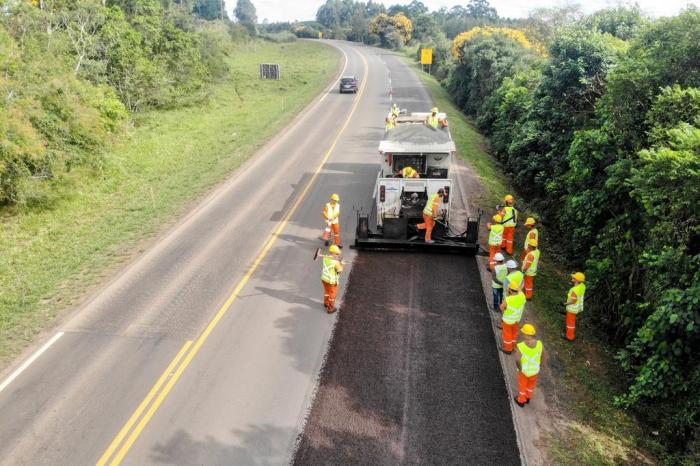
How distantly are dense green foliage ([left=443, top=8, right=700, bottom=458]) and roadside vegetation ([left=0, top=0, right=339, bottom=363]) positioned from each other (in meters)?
12.4

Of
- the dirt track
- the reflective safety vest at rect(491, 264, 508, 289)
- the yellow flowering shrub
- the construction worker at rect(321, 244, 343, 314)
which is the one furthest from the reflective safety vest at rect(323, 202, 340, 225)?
the yellow flowering shrub

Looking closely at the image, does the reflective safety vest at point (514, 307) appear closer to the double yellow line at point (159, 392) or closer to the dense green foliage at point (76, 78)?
the double yellow line at point (159, 392)

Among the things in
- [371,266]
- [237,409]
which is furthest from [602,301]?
[237,409]

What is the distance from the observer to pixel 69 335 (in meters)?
11.0

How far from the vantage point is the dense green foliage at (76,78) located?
17.3 m

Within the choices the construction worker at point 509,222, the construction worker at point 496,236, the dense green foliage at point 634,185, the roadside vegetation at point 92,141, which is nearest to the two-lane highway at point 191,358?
the roadside vegetation at point 92,141

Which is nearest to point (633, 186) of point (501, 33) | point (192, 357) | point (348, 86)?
point (192, 357)

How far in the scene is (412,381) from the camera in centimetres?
938

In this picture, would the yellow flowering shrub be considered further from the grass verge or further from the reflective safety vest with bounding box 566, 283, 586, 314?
the reflective safety vest with bounding box 566, 283, 586, 314

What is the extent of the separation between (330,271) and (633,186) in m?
6.67

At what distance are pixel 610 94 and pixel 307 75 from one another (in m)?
43.1

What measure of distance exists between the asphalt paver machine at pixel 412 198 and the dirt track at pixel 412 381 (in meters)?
1.36

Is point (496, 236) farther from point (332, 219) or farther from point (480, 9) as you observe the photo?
point (480, 9)

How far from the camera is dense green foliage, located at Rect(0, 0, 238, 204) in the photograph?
56.9 feet
